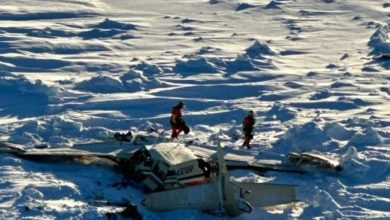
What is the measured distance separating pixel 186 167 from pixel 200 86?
9361 mm

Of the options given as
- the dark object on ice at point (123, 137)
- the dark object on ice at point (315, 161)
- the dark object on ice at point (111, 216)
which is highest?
the dark object on ice at point (123, 137)

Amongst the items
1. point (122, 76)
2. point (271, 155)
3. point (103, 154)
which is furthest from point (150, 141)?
A: point (122, 76)

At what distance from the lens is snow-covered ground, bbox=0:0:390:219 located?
1773 cm

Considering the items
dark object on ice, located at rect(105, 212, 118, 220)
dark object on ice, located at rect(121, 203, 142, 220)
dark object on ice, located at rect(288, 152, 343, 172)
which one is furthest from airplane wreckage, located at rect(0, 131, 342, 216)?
dark object on ice, located at rect(105, 212, 118, 220)

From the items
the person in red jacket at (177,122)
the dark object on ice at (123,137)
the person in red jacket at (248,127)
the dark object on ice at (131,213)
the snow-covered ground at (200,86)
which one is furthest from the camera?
the person in red jacket at (177,122)

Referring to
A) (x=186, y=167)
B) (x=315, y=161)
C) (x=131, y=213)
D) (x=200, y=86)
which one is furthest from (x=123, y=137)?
(x=200, y=86)

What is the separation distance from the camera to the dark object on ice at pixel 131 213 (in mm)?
16219

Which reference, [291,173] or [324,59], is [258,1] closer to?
[324,59]

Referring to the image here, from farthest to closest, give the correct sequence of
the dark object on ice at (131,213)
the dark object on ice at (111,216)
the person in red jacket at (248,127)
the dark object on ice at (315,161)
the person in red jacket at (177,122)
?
the person in red jacket at (177,122) → the person in red jacket at (248,127) → the dark object on ice at (315,161) → the dark object on ice at (131,213) → the dark object on ice at (111,216)

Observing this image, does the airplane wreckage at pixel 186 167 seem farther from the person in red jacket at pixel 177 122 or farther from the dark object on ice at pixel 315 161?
the person in red jacket at pixel 177 122

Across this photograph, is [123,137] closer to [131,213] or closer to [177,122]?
[177,122]

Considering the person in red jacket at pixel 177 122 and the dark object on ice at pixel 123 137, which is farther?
the person in red jacket at pixel 177 122

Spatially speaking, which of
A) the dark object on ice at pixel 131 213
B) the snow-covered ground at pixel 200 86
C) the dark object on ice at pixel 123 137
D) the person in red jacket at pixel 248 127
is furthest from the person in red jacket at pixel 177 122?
the dark object on ice at pixel 131 213

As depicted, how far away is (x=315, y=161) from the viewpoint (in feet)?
62.0
